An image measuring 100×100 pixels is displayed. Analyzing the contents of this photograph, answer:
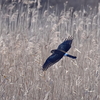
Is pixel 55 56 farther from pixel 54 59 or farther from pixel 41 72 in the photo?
pixel 41 72

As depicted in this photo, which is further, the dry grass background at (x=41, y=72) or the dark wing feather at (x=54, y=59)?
the dry grass background at (x=41, y=72)

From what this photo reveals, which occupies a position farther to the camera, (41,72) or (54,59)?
(41,72)

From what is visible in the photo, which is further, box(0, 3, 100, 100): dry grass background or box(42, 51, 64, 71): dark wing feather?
box(0, 3, 100, 100): dry grass background

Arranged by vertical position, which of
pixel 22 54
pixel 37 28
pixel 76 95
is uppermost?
pixel 37 28

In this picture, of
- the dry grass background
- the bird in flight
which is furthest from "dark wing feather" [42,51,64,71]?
the dry grass background

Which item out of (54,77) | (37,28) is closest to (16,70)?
(54,77)

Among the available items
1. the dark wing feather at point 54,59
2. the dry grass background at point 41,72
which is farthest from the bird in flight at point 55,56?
the dry grass background at point 41,72

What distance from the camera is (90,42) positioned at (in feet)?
17.3

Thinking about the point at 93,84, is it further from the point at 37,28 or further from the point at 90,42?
the point at 37,28

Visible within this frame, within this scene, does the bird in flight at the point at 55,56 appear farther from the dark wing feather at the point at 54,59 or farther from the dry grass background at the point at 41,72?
the dry grass background at the point at 41,72

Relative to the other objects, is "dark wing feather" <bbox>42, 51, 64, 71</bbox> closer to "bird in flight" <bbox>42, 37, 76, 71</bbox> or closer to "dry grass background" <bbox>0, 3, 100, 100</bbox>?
"bird in flight" <bbox>42, 37, 76, 71</bbox>

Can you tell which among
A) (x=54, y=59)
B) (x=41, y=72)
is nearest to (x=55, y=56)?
(x=54, y=59)

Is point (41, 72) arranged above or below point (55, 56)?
below

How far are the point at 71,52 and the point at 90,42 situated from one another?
458mm
